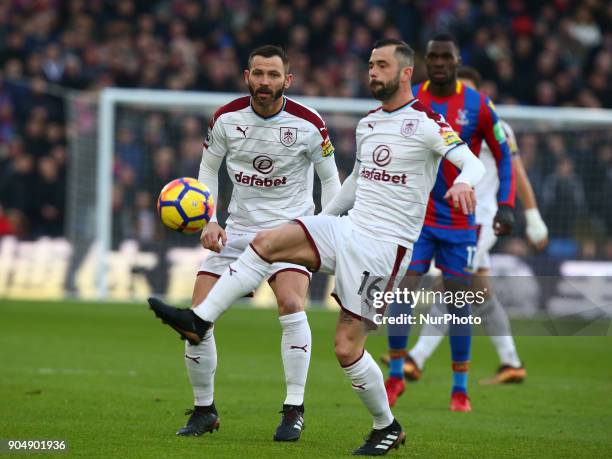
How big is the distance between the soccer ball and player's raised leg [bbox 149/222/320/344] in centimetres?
58

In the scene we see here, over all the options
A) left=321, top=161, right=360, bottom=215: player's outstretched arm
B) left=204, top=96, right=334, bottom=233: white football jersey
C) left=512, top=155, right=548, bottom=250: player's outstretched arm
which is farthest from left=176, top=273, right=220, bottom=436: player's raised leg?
left=512, top=155, right=548, bottom=250: player's outstretched arm

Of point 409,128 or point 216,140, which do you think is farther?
point 216,140

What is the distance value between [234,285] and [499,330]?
192 inches

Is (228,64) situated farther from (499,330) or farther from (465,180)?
(465,180)

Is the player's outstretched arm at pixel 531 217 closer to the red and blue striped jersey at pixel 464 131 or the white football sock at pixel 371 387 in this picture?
the red and blue striped jersey at pixel 464 131

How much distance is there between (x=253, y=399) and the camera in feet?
28.8

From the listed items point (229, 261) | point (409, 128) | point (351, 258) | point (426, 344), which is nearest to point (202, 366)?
point (229, 261)

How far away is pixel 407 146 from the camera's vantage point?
6.58 m

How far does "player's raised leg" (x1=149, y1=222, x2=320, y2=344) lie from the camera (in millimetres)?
6184

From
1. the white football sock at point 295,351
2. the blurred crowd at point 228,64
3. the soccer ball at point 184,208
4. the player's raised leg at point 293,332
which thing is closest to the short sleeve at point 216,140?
the soccer ball at point 184,208

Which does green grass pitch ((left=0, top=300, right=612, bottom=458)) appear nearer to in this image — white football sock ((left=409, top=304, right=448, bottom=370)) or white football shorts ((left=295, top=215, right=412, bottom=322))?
white football sock ((left=409, top=304, right=448, bottom=370))

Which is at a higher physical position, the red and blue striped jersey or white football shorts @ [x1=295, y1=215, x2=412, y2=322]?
the red and blue striped jersey

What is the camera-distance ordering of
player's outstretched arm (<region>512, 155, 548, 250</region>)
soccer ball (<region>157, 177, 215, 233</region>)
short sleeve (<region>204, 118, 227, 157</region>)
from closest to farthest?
1. soccer ball (<region>157, 177, 215, 233</region>)
2. short sleeve (<region>204, 118, 227, 157</region>)
3. player's outstretched arm (<region>512, 155, 548, 250</region>)

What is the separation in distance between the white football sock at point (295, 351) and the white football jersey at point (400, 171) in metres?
0.87
